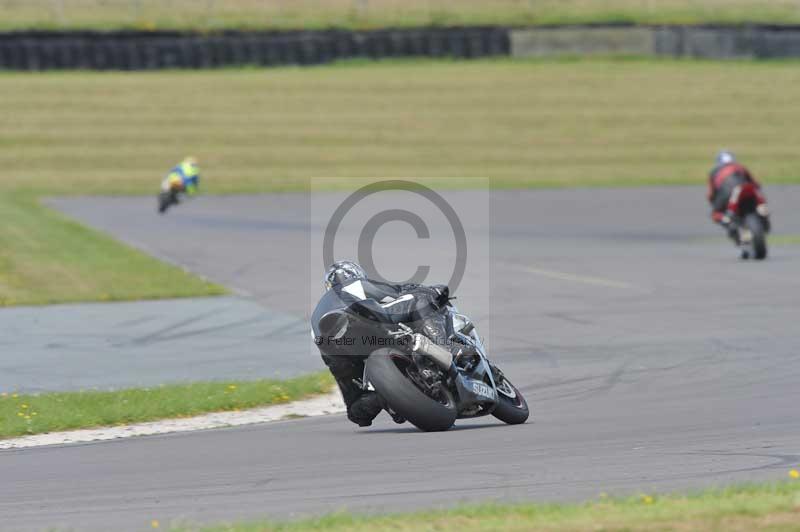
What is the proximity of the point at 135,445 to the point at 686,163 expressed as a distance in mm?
35462

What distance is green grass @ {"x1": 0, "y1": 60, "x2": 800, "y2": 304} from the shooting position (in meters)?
42.5

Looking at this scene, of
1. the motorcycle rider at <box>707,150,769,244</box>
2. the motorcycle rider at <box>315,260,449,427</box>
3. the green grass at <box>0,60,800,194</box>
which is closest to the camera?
the motorcycle rider at <box>315,260,449,427</box>

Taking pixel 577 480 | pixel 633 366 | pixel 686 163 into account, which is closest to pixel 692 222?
pixel 686 163

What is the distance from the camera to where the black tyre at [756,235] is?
2286 centimetres

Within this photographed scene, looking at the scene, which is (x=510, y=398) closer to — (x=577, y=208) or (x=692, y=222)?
(x=692, y=222)

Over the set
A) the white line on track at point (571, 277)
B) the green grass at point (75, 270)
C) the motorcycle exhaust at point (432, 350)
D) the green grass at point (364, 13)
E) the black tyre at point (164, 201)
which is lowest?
the white line on track at point (571, 277)

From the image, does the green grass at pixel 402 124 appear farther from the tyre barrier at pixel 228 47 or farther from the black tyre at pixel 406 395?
the black tyre at pixel 406 395

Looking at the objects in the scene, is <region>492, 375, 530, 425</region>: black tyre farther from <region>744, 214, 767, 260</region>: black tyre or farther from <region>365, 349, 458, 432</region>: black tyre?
<region>744, 214, 767, 260</region>: black tyre

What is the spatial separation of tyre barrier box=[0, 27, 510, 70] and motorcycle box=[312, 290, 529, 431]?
37995 millimetres

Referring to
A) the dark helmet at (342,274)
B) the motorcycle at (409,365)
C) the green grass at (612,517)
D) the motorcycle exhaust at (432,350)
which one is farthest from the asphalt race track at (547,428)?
the dark helmet at (342,274)

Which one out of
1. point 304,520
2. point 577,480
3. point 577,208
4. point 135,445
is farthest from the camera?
point 577,208

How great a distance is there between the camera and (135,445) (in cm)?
1030

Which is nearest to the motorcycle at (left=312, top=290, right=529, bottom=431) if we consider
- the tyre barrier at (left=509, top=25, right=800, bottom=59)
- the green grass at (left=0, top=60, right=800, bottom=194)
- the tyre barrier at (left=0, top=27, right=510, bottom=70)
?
the green grass at (left=0, top=60, right=800, bottom=194)

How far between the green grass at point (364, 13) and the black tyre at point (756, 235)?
3032 cm
